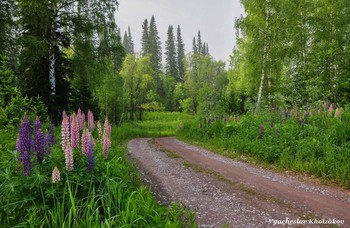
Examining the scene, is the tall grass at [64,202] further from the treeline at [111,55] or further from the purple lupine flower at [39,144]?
the treeline at [111,55]

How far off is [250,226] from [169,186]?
9.01ft

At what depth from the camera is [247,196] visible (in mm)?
5941

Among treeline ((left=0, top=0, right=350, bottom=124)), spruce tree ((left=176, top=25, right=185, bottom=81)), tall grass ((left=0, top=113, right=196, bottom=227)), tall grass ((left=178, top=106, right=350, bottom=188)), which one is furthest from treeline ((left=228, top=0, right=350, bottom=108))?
spruce tree ((left=176, top=25, right=185, bottom=81))

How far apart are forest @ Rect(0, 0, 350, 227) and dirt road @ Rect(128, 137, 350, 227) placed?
2.28 ft

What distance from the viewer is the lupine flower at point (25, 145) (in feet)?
11.5

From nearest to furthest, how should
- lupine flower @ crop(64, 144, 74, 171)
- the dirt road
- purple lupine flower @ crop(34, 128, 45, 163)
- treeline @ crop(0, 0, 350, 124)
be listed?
purple lupine flower @ crop(34, 128, 45, 163), lupine flower @ crop(64, 144, 74, 171), the dirt road, treeline @ crop(0, 0, 350, 124)

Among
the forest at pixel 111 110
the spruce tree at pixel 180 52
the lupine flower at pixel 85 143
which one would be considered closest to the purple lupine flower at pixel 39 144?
the forest at pixel 111 110

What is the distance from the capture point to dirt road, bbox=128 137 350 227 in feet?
15.5

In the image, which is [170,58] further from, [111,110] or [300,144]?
[300,144]

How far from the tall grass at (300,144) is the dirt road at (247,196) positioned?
757mm

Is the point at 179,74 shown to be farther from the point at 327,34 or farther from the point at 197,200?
the point at 197,200

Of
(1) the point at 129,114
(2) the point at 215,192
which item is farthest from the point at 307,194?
(1) the point at 129,114

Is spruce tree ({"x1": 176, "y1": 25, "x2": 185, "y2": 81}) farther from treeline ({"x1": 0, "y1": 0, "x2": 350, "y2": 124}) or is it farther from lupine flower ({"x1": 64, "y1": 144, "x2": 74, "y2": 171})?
lupine flower ({"x1": 64, "y1": 144, "x2": 74, "y2": 171})

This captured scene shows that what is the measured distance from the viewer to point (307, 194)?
20.2ft
